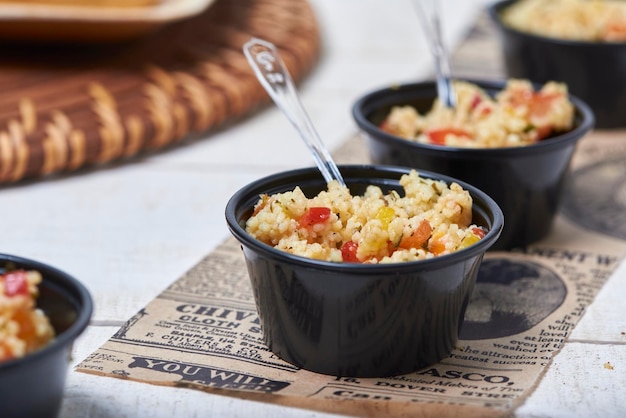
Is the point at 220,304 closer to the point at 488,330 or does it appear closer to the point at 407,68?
the point at 488,330

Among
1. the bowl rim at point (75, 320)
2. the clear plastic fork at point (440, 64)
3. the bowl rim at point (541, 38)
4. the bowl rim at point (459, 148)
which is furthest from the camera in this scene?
the bowl rim at point (541, 38)

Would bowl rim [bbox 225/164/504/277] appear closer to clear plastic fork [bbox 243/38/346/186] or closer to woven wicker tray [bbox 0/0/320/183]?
clear plastic fork [bbox 243/38/346/186]

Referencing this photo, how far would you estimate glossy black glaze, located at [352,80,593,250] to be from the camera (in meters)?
1.91

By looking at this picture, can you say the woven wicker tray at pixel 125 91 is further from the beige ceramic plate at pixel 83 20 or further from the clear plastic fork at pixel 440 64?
the clear plastic fork at pixel 440 64

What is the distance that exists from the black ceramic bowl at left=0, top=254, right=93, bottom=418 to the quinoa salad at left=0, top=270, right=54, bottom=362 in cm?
3

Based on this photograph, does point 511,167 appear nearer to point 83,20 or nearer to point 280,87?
point 280,87

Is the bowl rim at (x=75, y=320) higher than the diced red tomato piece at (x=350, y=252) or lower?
higher

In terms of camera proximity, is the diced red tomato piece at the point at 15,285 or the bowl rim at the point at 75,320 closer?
the bowl rim at the point at 75,320

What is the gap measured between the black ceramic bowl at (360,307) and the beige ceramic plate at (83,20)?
1046 millimetres

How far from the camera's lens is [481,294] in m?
1.80

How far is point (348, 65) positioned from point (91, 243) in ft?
4.60

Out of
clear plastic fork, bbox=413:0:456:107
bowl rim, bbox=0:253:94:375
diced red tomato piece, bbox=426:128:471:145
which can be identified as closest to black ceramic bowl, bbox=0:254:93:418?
bowl rim, bbox=0:253:94:375

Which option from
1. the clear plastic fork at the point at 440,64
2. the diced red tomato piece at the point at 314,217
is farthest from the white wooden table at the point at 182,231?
the clear plastic fork at the point at 440,64

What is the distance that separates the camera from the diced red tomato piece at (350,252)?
1475 millimetres
